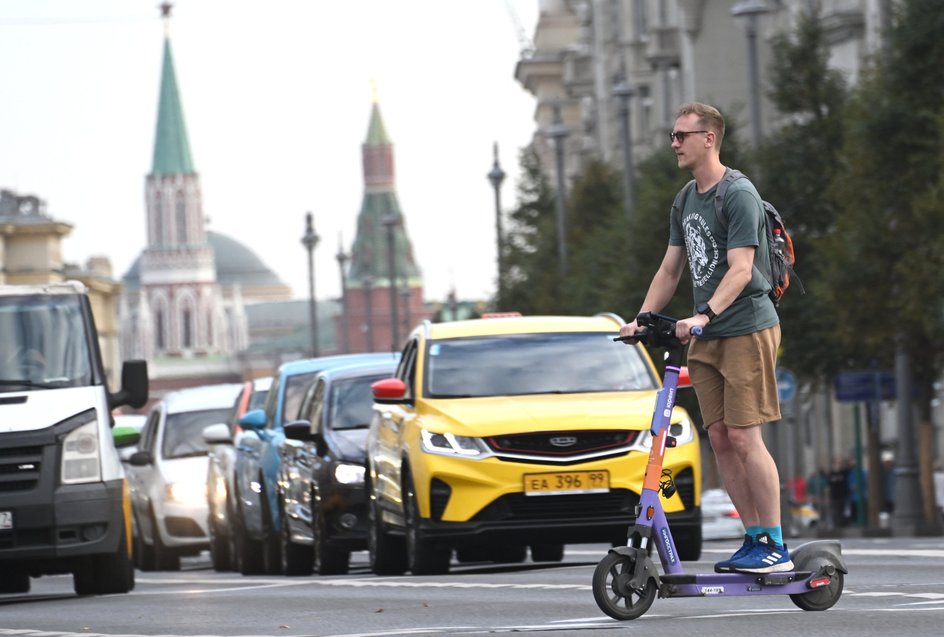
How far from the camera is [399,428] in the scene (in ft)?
50.6

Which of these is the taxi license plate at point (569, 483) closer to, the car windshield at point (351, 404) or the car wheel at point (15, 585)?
the car windshield at point (351, 404)

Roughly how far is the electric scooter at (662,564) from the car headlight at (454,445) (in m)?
4.88

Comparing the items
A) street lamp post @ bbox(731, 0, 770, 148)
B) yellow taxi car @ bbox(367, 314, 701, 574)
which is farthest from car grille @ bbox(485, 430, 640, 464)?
street lamp post @ bbox(731, 0, 770, 148)

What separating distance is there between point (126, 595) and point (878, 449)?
2515 cm

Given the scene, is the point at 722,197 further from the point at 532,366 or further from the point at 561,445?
the point at 532,366

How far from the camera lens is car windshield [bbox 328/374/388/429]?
18.6 meters

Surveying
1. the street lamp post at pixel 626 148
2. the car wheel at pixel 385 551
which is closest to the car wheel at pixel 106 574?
the car wheel at pixel 385 551

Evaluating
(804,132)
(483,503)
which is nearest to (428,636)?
(483,503)

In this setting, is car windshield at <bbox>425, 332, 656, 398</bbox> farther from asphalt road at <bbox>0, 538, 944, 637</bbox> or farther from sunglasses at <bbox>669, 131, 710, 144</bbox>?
sunglasses at <bbox>669, 131, 710, 144</bbox>

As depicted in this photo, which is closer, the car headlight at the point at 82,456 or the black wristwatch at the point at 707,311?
the black wristwatch at the point at 707,311

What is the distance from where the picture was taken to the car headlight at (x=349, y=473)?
1794 centimetres

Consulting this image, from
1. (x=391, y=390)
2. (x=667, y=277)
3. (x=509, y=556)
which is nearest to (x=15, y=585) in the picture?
(x=509, y=556)

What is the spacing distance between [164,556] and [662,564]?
1816cm

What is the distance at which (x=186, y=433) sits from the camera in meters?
27.4
